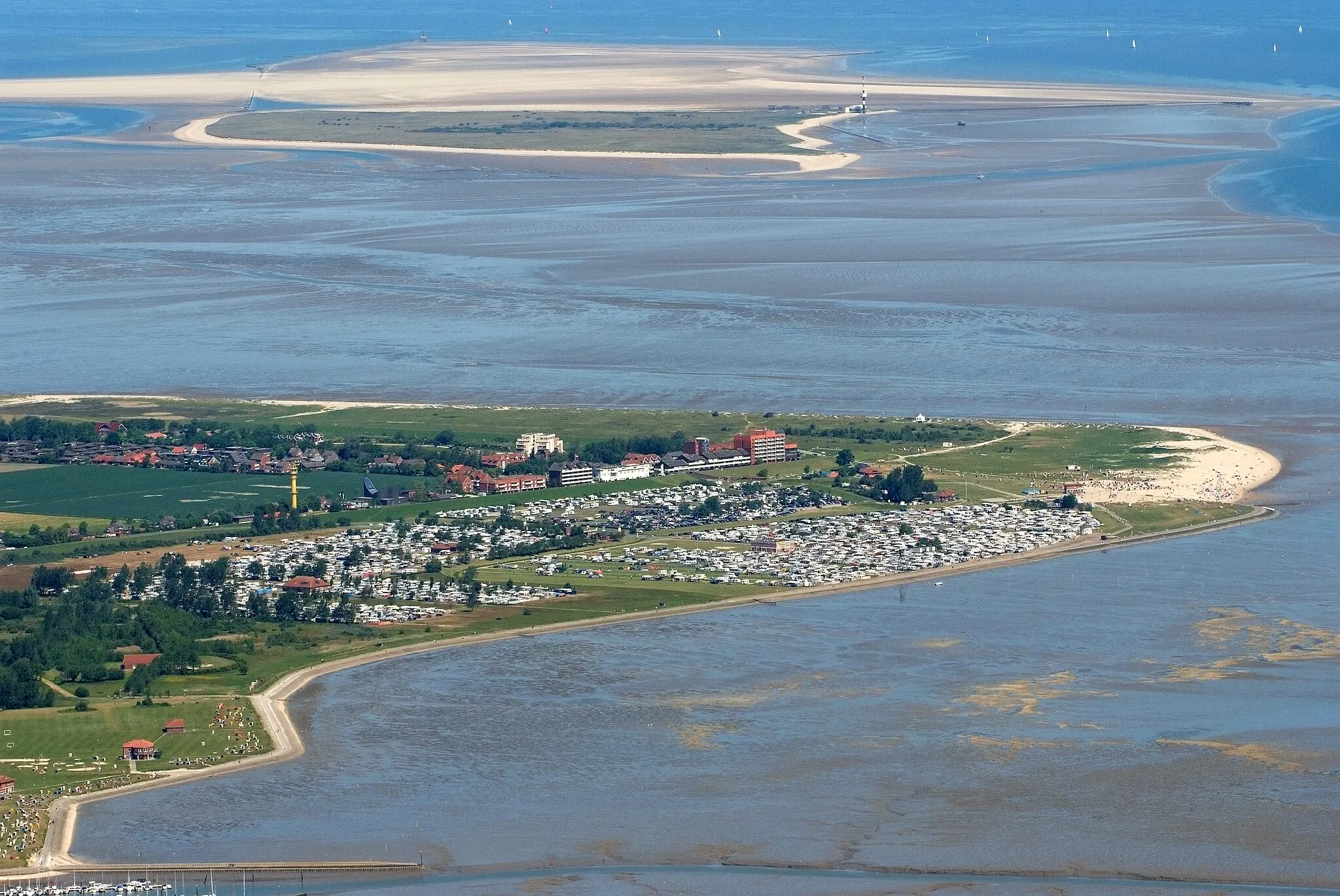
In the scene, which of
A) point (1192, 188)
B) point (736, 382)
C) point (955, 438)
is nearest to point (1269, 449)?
point (955, 438)

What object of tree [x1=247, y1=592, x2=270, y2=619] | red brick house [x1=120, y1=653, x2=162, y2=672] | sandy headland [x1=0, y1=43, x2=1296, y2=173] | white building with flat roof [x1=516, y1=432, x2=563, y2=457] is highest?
sandy headland [x1=0, y1=43, x2=1296, y2=173]

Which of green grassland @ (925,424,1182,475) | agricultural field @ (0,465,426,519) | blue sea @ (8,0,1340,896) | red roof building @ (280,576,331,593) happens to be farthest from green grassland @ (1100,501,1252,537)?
red roof building @ (280,576,331,593)

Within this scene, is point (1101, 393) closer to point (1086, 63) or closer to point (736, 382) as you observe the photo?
point (736, 382)

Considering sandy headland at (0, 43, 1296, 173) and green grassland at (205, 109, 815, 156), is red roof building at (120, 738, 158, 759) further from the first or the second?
green grassland at (205, 109, 815, 156)

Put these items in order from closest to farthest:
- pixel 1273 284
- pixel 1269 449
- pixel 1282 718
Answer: pixel 1282 718 → pixel 1269 449 → pixel 1273 284

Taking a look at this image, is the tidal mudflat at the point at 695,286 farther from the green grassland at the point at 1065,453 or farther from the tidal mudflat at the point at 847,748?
the tidal mudflat at the point at 847,748
